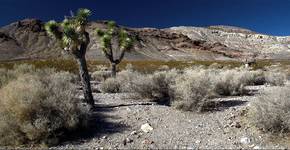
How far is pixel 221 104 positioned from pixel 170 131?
13.0 feet

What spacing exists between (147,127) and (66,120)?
222cm

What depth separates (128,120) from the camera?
10.7 metres

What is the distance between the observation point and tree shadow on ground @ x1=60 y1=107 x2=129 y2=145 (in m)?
8.67

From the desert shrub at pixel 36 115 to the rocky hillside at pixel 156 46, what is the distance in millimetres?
91231

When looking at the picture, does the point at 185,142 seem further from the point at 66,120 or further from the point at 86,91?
the point at 86,91

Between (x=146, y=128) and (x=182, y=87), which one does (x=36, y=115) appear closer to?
(x=146, y=128)

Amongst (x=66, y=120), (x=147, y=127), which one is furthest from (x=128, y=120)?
(x=66, y=120)

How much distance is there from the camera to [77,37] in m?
14.0

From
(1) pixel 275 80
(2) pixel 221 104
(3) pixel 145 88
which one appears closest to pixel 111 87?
(3) pixel 145 88

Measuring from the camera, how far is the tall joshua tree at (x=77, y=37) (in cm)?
1368

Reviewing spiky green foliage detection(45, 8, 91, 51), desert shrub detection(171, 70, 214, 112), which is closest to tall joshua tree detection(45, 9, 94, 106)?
spiky green foliage detection(45, 8, 91, 51)

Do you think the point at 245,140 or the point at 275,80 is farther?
the point at 275,80

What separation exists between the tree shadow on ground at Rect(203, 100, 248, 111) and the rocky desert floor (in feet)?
0.11

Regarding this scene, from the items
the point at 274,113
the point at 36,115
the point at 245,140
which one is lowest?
the point at 245,140
